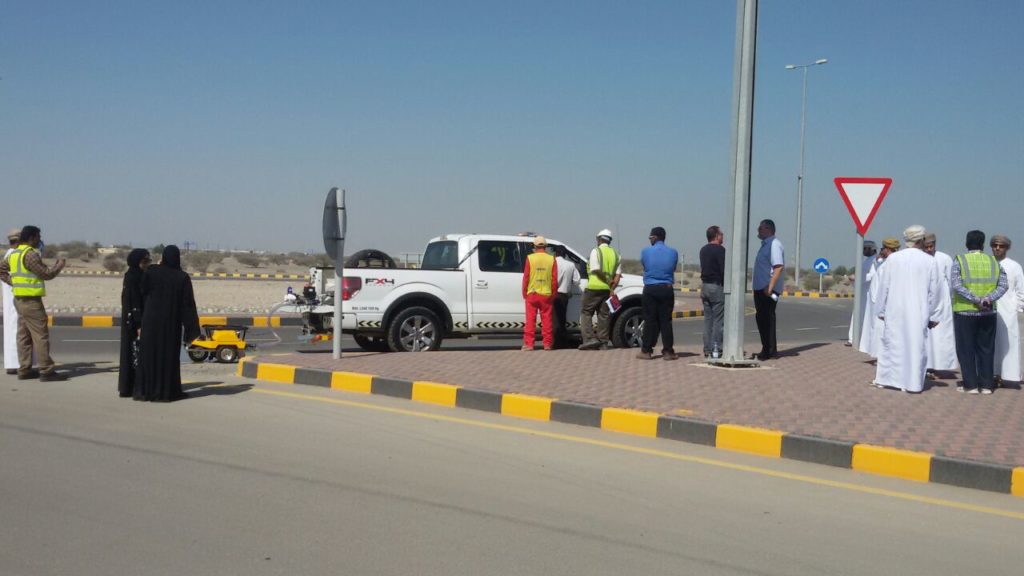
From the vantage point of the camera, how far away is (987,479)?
6.57 m

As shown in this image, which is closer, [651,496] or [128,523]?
[128,523]

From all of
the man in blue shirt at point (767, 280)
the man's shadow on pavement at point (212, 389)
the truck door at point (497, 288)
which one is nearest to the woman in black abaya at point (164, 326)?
the man's shadow on pavement at point (212, 389)

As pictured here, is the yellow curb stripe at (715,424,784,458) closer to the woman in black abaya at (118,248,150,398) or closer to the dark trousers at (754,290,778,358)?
the dark trousers at (754,290,778,358)

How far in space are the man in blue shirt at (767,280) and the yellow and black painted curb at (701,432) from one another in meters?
4.37

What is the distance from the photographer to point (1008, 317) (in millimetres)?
10297

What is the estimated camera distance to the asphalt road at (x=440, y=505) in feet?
15.4

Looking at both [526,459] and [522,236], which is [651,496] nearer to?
[526,459]

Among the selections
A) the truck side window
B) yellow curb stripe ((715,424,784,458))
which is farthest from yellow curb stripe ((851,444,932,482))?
the truck side window

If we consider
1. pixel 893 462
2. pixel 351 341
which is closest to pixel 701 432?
pixel 893 462

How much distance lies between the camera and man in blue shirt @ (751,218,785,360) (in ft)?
40.1

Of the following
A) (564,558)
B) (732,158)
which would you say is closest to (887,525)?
(564,558)

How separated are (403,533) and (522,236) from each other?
9724 millimetres

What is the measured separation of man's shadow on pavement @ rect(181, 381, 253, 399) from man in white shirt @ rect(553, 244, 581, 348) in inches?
195

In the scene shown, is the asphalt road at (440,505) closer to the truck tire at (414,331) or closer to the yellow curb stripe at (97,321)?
the truck tire at (414,331)
